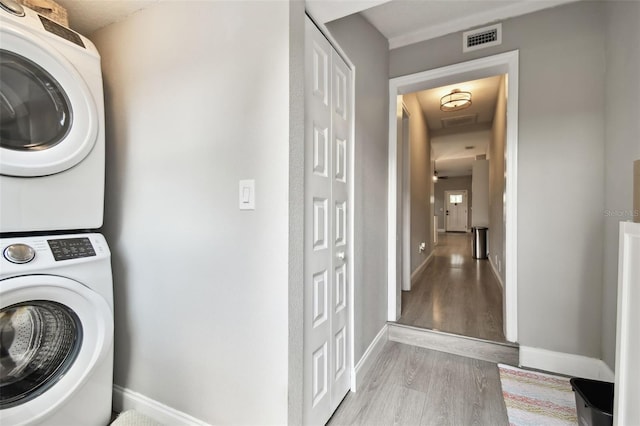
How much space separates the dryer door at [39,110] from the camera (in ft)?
3.68

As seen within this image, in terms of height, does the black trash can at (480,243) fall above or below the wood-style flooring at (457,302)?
above

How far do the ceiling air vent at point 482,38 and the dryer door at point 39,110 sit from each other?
8.38 feet

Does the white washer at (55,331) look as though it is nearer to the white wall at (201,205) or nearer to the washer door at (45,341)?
the washer door at (45,341)

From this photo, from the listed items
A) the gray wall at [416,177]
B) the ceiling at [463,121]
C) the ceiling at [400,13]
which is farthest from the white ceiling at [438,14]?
the ceiling at [463,121]

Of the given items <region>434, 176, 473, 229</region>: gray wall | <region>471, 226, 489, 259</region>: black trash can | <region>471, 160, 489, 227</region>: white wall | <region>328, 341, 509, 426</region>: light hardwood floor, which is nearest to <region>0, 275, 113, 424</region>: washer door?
<region>328, 341, 509, 426</region>: light hardwood floor

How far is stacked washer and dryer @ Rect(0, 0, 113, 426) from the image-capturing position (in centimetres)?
110

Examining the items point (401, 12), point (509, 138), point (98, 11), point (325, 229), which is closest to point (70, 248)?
point (325, 229)

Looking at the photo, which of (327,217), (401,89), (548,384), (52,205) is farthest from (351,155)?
(548,384)

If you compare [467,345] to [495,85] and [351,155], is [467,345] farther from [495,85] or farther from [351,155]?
[495,85]

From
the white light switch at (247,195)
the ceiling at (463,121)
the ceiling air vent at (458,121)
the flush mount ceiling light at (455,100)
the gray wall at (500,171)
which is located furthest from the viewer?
the ceiling air vent at (458,121)

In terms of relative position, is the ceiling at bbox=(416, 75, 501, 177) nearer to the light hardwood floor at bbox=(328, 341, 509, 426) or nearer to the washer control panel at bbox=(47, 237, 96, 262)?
the light hardwood floor at bbox=(328, 341, 509, 426)

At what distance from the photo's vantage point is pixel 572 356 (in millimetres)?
1856

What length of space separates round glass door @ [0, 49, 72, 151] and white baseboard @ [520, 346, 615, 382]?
3107 millimetres

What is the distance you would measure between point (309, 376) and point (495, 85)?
412cm
